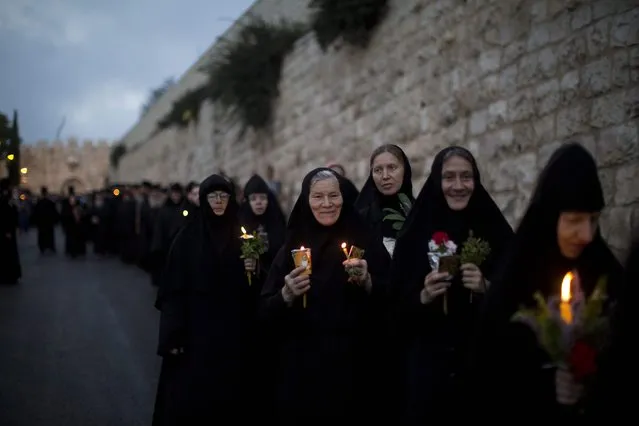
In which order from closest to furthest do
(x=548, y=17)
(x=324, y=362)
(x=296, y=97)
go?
(x=324, y=362), (x=548, y=17), (x=296, y=97)

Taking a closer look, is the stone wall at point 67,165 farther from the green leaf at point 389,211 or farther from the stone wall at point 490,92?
the green leaf at point 389,211

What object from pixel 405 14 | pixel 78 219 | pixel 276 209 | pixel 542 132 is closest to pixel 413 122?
pixel 405 14

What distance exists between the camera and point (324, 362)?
4418 mm

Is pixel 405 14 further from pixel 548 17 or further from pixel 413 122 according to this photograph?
pixel 548 17

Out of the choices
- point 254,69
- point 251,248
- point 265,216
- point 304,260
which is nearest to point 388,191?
point 251,248

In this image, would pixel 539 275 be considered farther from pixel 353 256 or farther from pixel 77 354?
pixel 77 354

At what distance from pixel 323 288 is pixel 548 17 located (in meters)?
3.57

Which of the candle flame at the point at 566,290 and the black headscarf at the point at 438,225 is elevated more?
the black headscarf at the point at 438,225

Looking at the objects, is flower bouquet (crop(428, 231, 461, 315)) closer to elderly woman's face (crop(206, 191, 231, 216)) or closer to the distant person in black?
elderly woman's face (crop(206, 191, 231, 216))

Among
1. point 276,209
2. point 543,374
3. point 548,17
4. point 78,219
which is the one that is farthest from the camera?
point 78,219

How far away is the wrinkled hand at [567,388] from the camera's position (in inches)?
102

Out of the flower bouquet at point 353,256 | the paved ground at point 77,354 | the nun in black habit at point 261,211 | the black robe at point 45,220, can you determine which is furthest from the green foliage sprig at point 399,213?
the black robe at point 45,220

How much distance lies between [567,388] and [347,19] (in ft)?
31.1

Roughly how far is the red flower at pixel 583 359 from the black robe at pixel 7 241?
1365 centimetres
